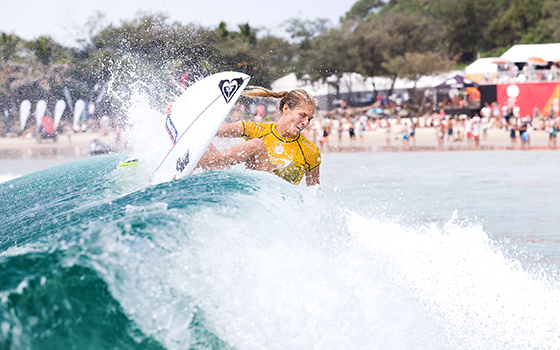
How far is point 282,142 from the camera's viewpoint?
417cm

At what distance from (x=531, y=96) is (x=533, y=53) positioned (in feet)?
15.0

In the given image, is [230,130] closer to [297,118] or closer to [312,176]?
[297,118]

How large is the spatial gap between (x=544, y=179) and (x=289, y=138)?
34.8ft

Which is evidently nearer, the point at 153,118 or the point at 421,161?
the point at 153,118

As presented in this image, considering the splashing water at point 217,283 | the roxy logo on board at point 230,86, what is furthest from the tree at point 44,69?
the splashing water at point 217,283

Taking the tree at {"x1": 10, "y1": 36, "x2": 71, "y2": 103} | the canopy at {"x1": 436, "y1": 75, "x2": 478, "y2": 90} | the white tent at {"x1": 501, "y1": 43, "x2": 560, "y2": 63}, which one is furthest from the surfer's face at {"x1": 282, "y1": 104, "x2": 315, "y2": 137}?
the tree at {"x1": 10, "y1": 36, "x2": 71, "y2": 103}

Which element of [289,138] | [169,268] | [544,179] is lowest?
[544,179]

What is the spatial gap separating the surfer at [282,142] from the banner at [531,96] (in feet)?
109

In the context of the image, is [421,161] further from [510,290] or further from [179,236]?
[179,236]

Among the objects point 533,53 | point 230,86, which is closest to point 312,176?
point 230,86

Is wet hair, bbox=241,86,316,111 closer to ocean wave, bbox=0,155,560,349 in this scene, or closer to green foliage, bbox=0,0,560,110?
ocean wave, bbox=0,155,560,349

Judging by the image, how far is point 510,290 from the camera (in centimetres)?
475

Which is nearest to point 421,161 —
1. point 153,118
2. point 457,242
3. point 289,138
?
point 457,242

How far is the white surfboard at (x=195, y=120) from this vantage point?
13.6 ft
